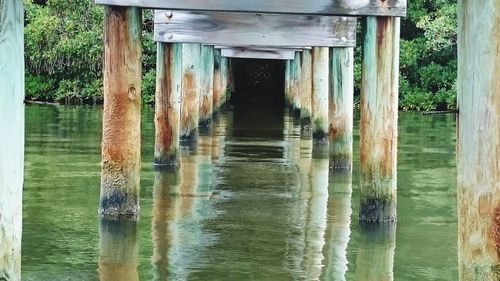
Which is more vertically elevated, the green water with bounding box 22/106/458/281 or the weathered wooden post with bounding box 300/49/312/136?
the weathered wooden post with bounding box 300/49/312/136

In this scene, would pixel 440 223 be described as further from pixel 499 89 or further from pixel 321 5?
pixel 499 89

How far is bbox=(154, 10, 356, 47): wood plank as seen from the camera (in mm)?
11500

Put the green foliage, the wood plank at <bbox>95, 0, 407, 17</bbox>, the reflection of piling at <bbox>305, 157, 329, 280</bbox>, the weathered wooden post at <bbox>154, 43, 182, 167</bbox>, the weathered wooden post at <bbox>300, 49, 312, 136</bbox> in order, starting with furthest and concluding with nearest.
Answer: the green foliage
the weathered wooden post at <bbox>300, 49, 312, 136</bbox>
the weathered wooden post at <bbox>154, 43, 182, 167</bbox>
the wood plank at <bbox>95, 0, 407, 17</bbox>
the reflection of piling at <bbox>305, 157, 329, 280</bbox>

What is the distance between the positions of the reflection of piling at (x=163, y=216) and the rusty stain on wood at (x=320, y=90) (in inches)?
167

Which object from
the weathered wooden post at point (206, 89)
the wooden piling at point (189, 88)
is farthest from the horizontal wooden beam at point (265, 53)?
the wooden piling at point (189, 88)

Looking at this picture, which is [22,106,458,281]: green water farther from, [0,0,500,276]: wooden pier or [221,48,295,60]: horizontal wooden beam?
[221,48,295,60]: horizontal wooden beam

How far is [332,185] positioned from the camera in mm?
11531

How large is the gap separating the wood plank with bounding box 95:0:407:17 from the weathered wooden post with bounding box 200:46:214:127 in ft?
33.3

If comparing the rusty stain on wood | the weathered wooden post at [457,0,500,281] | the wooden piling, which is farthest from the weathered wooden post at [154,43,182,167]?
the weathered wooden post at [457,0,500,281]

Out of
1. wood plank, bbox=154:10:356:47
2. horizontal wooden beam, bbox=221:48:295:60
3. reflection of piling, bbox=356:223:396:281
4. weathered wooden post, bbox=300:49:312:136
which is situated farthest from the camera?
horizontal wooden beam, bbox=221:48:295:60

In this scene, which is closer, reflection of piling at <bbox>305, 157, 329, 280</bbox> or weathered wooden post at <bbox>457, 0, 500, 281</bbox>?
weathered wooden post at <bbox>457, 0, 500, 281</bbox>

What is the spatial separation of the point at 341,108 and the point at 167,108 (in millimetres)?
2171

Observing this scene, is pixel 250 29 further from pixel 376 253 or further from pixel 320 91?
pixel 376 253

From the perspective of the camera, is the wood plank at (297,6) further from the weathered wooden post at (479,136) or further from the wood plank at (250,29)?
the weathered wooden post at (479,136)
